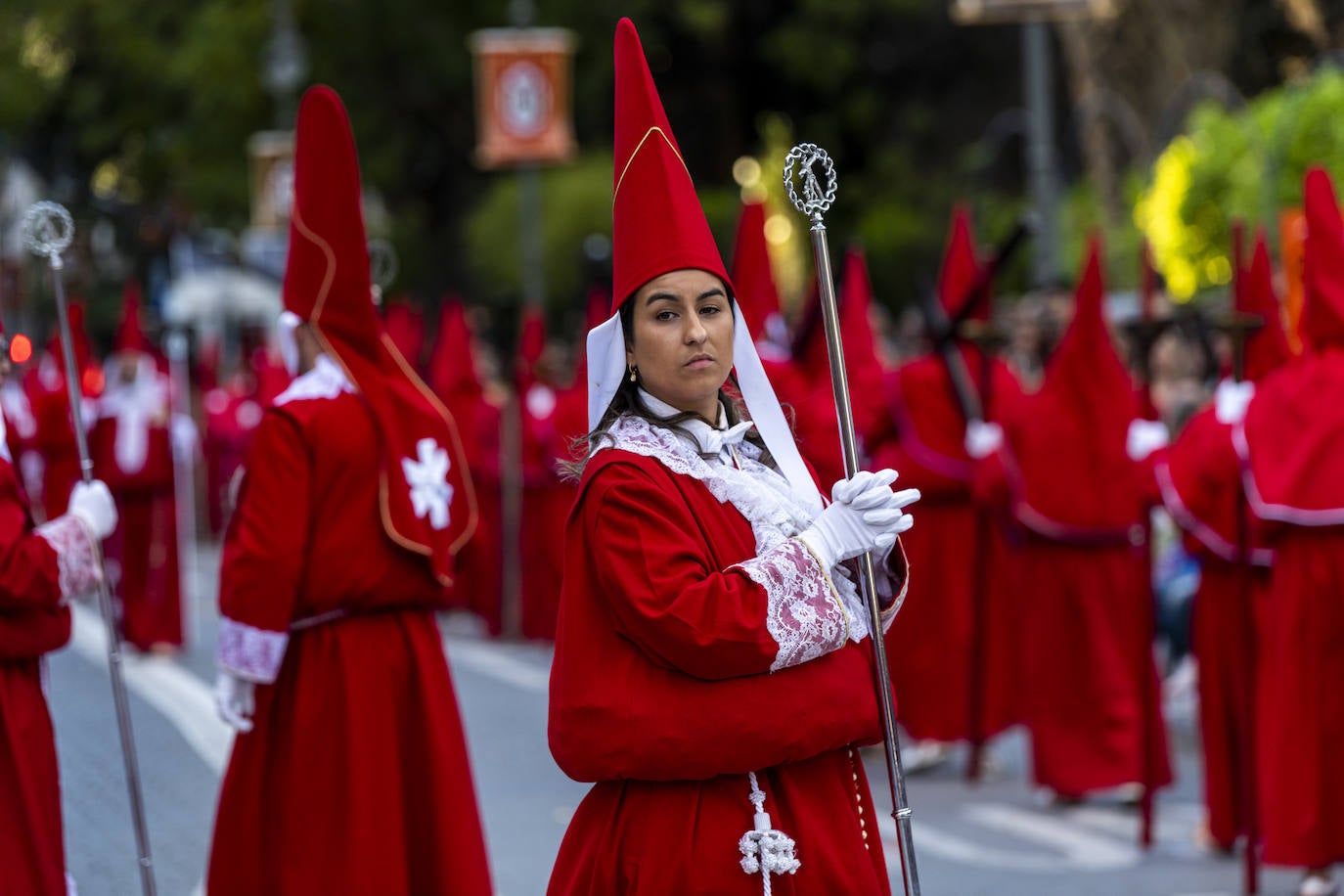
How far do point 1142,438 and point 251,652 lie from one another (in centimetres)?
506

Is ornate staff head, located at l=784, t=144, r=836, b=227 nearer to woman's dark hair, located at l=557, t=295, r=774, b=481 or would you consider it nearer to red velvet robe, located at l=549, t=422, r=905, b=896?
woman's dark hair, located at l=557, t=295, r=774, b=481

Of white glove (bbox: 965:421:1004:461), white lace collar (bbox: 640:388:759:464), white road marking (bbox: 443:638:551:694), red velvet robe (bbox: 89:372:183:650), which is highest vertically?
white lace collar (bbox: 640:388:759:464)

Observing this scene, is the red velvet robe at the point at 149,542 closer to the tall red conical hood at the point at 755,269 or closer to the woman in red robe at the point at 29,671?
the tall red conical hood at the point at 755,269

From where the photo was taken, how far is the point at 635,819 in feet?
13.1

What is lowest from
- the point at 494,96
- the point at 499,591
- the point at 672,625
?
the point at 499,591

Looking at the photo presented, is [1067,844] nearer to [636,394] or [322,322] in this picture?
[322,322]

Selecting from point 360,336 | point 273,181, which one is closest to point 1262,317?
point 360,336

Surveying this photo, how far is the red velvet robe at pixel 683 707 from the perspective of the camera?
12.6 feet

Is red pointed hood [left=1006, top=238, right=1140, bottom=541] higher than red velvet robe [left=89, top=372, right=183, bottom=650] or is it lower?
higher

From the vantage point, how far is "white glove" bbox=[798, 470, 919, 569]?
12.9 ft

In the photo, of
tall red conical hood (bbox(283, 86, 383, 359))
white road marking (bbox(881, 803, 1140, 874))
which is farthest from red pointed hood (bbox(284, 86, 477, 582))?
white road marking (bbox(881, 803, 1140, 874))

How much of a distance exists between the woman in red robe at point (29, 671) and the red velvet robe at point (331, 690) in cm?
54

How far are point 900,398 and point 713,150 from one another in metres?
26.0

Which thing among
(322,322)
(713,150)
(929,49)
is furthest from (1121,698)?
(929,49)
